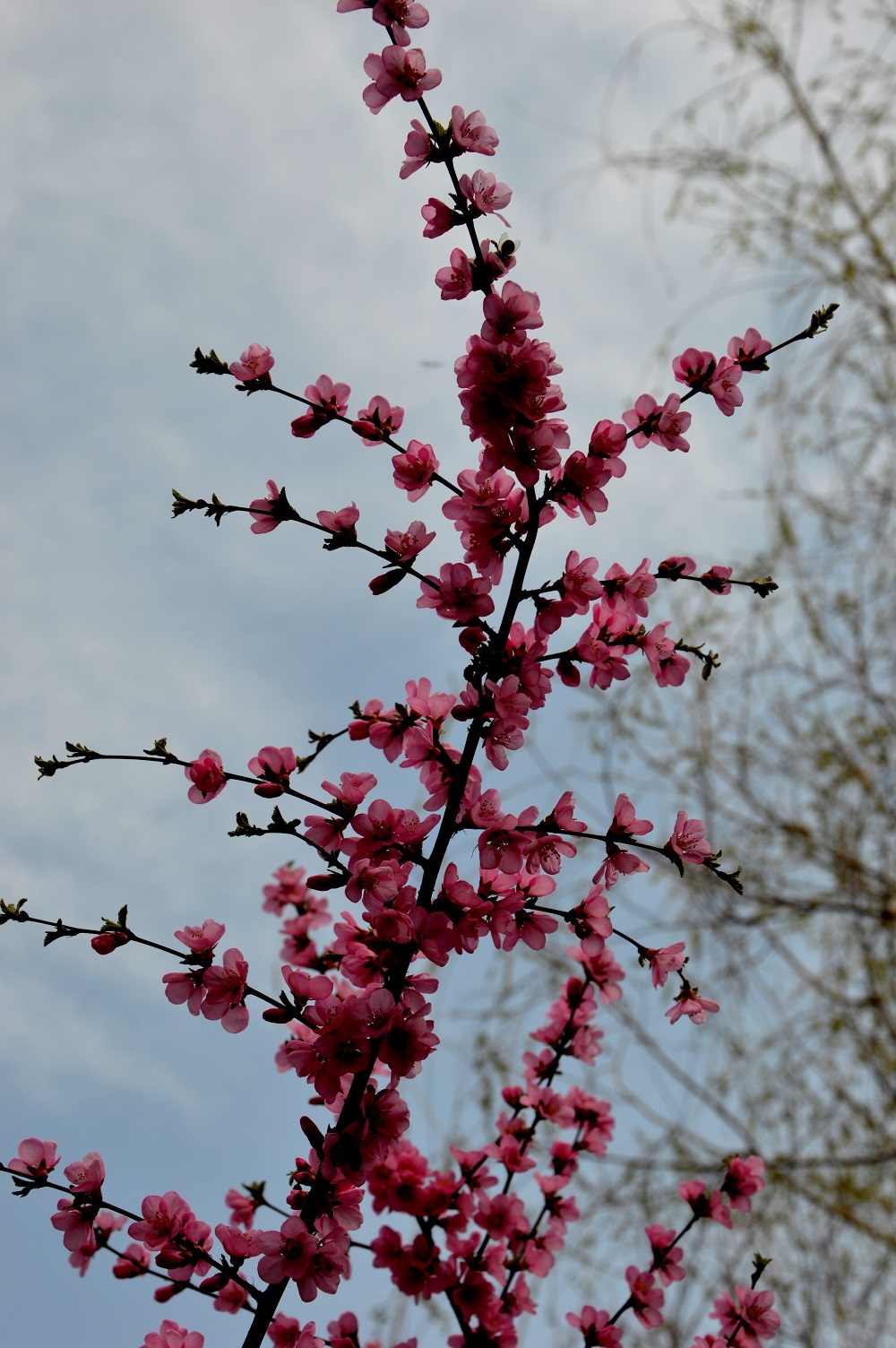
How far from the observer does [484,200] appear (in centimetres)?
111

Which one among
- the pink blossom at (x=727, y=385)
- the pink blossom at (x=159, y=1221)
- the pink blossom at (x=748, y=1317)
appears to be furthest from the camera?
the pink blossom at (x=748, y=1317)

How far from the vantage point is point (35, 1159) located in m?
1.13

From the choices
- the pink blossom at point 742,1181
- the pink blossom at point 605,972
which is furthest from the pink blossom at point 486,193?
the pink blossom at point 742,1181

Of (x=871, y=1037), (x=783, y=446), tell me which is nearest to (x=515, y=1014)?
(x=871, y=1037)

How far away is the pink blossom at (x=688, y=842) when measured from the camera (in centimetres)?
123

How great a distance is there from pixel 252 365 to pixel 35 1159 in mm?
924

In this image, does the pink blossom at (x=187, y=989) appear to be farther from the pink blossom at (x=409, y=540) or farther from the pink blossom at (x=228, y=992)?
the pink blossom at (x=409, y=540)

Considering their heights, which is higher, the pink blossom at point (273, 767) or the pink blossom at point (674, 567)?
the pink blossom at point (674, 567)

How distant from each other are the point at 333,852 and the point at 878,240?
133 inches

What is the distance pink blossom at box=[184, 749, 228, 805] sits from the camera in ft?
3.81

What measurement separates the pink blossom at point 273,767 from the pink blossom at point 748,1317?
3.25ft

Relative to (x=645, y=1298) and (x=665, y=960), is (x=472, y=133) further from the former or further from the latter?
(x=645, y=1298)

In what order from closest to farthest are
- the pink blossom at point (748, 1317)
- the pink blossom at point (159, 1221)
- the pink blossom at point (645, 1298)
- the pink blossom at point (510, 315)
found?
the pink blossom at point (510, 315) → the pink blossom at point (159, 1221) → the pink blossom at point (748, 1317) → the pink blossom at point (645, 1298)

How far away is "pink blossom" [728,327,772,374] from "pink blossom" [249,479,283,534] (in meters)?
0.60
